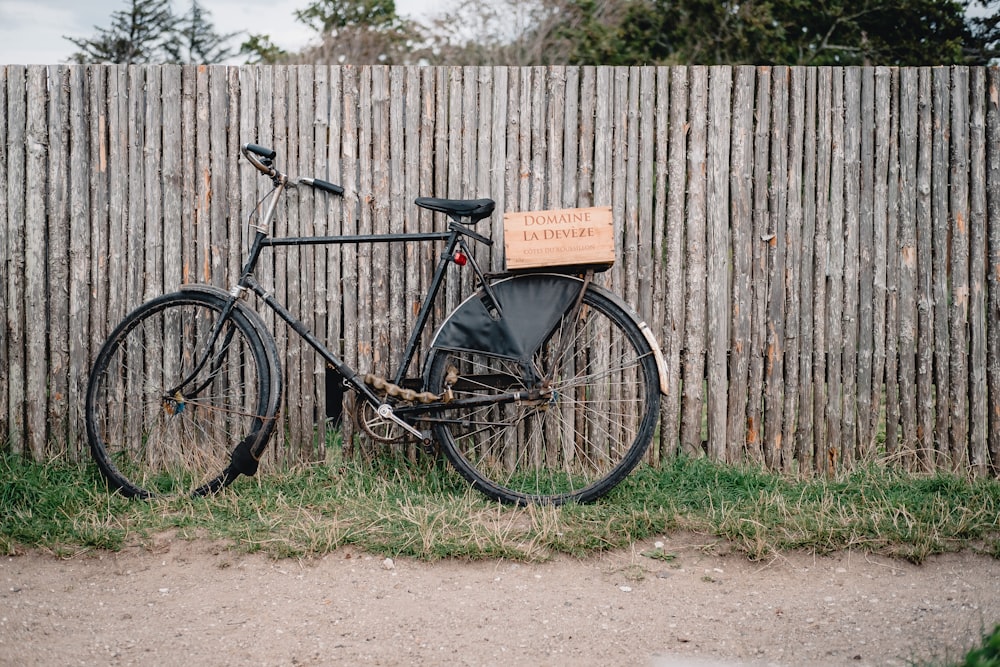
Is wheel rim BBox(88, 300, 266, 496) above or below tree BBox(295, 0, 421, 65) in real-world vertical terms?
below

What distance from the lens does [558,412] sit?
477 cm

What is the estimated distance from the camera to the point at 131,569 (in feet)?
12.0

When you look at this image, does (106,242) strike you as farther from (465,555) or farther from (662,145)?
(662,145)

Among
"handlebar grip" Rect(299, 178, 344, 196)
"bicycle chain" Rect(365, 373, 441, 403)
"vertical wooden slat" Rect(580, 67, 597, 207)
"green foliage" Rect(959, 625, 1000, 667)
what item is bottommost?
"green foliage" Rect(959, 625, 1000, 667)

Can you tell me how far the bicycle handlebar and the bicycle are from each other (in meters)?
0.01

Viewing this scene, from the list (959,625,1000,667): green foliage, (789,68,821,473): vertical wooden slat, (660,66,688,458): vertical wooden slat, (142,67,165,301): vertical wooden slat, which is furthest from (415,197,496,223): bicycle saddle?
(959,625,1000,667): green foliage

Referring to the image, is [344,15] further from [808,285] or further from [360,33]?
[808,285]

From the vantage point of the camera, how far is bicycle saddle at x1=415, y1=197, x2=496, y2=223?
426 cm

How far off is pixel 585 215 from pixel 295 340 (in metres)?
1.76

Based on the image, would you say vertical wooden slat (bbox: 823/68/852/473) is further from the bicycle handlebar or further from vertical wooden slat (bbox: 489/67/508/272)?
the bicycle handlebar

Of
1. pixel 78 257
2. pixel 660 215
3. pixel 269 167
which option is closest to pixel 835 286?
pixel 660 215

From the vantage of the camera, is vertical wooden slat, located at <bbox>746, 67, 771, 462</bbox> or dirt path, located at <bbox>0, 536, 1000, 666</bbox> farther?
vertical wooden slat, located at <bbox>746, 67, 771, 462</bbox>

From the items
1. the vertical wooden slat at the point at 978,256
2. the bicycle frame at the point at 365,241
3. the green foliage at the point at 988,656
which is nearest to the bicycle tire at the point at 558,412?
the bicycle frame at the point at 365,241

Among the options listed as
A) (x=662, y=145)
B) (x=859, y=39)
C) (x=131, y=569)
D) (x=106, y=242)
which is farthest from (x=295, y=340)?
(x=859, y=39)
